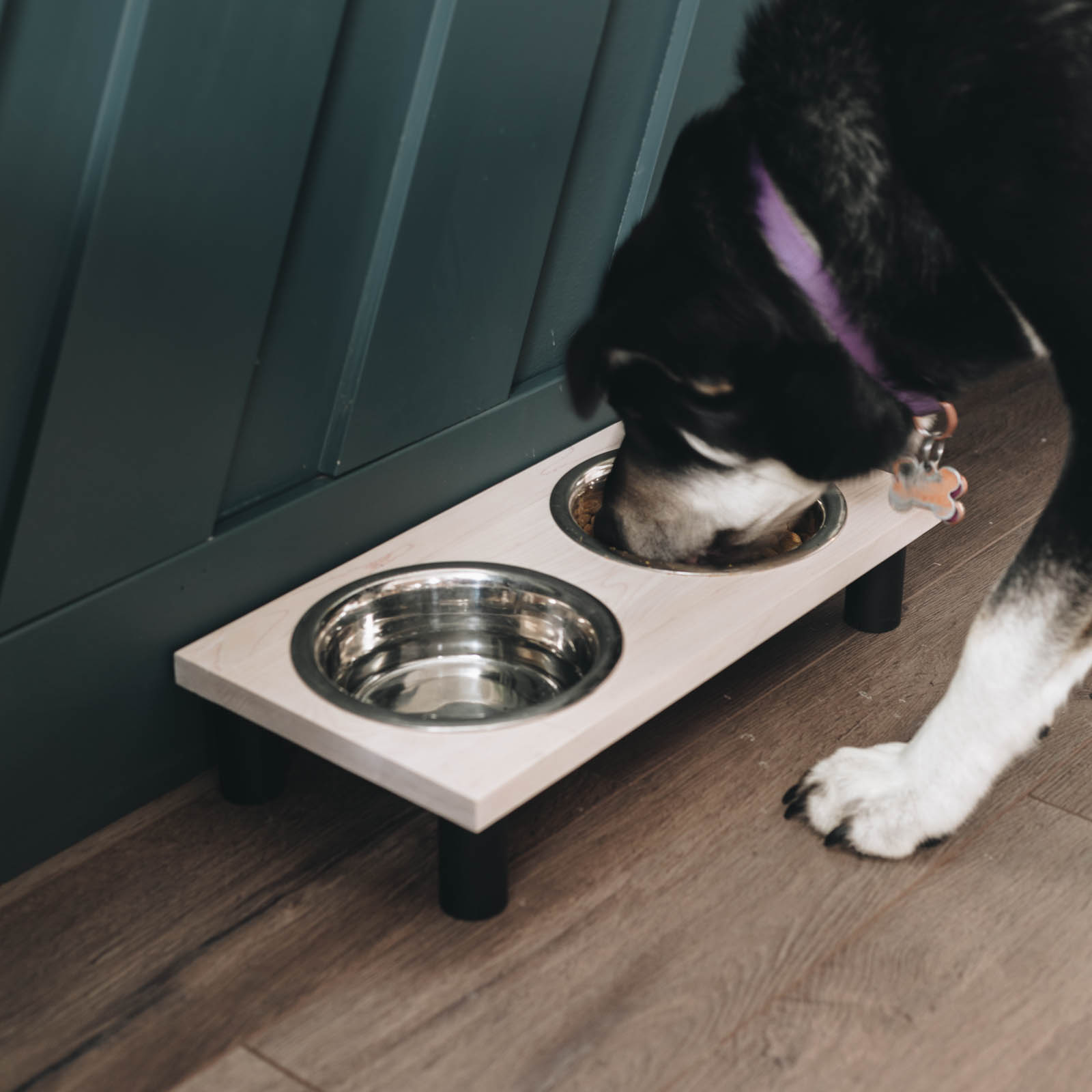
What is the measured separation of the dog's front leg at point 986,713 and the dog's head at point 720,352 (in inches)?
8.5

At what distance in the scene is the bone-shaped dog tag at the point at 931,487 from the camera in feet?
6.26

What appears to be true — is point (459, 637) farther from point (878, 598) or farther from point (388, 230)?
point (878, 598)

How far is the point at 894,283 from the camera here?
153cm

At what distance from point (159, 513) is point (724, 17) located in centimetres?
110

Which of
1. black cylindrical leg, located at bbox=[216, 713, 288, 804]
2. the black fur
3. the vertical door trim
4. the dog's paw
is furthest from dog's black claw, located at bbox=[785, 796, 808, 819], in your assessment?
the vertical door trim

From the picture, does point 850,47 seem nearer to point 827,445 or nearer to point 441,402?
point 827,445

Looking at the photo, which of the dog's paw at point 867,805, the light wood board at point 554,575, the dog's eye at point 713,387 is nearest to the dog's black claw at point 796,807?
the dog's paw at point 867,805

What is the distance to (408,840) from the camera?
1.68 meters

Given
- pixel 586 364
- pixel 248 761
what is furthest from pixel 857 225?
pixel 248 761

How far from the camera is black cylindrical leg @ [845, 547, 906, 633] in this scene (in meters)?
2.08

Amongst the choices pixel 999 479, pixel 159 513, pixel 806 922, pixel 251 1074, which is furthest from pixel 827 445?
pixel 999 479

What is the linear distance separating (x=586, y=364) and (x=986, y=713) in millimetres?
593

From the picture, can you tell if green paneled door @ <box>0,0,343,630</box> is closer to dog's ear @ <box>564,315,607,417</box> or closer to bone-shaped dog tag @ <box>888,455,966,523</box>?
dog's ear @ <box>564,315,607,417</box>

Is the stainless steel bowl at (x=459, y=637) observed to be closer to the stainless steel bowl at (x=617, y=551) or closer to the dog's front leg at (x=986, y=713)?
the stainless steel bowl at (x=617, y=551)
